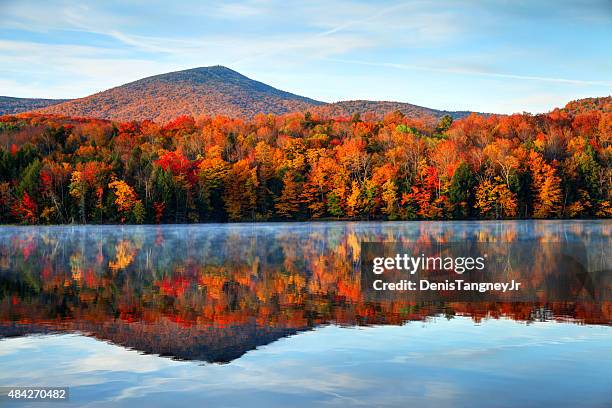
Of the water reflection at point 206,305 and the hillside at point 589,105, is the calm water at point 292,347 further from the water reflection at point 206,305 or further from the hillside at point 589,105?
the hillside at point 589,105

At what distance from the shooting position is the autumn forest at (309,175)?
3098 inches

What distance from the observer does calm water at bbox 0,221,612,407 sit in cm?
895

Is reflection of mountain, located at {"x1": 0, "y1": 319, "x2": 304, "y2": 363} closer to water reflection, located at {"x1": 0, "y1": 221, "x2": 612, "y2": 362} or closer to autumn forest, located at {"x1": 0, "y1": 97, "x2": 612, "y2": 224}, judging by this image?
water reflection, located at {"x1": 0, "y1": 221, "x2": 612, "y2": 362}

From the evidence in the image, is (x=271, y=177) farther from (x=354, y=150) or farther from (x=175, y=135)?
(x=175, y=135)

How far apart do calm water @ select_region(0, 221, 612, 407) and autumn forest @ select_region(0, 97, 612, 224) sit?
6113 centimetres

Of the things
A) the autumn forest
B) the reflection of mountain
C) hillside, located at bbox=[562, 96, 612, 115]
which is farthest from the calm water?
hillside, located at bbox=[562, 96, 612, 115]

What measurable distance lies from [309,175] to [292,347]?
81753 millimetres

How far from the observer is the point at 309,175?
9294 cm

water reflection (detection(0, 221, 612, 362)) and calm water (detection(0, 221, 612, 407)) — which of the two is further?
water reflection (detection(0, 221, 612, 362))

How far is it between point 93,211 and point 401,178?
119 feet

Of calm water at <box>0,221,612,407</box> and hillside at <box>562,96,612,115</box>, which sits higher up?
hillside at <box>562,96,612,115</box>

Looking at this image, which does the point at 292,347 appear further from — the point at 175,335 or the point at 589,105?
the point at 589,105

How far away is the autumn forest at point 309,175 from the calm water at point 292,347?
61.1 m

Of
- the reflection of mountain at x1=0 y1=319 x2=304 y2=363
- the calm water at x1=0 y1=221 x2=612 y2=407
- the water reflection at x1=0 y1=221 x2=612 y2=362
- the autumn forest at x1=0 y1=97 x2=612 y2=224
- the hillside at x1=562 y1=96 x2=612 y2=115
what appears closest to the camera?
the calm water at x1=0 y1=221 x2=612 y2=407
